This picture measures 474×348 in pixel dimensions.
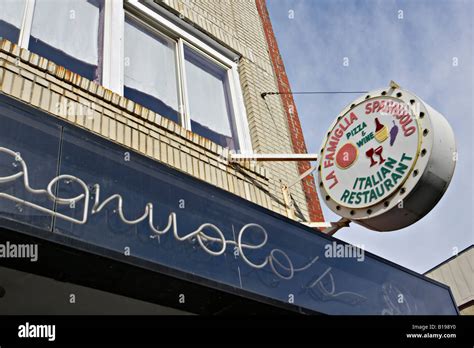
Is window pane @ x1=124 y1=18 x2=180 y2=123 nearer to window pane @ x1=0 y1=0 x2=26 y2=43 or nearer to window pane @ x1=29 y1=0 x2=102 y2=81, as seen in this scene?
window pane @ x1=29 y1=0 x2=102 y2=81

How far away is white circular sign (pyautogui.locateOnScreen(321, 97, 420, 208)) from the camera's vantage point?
18.0ft

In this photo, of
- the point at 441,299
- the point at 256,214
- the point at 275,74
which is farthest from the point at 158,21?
the point at 441,299

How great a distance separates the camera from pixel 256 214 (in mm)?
4922

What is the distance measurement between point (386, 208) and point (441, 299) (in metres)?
1.26

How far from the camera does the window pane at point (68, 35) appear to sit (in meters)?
5.96

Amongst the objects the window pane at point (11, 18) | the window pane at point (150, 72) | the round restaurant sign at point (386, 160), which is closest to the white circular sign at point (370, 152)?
the round restaurant sign at point (386, 160)

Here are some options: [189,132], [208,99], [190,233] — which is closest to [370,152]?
[189,132]

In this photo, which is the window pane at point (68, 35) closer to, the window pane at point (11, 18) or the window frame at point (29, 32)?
the window frame at point (29, 32)

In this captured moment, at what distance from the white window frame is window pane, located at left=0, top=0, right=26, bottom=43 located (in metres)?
Answer: 0.95

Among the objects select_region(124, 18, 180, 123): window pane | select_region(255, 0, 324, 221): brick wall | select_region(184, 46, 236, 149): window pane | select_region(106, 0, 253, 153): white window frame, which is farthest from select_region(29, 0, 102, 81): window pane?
select_region(255, 0, 324, 221): brick wall

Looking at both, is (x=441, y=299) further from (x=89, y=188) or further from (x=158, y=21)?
(x=158, y=21)

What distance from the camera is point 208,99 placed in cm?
750

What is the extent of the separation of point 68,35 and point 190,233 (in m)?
3.08

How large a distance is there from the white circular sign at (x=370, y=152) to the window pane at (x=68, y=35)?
2.71 m
